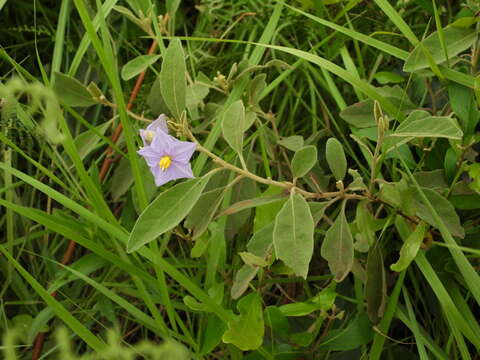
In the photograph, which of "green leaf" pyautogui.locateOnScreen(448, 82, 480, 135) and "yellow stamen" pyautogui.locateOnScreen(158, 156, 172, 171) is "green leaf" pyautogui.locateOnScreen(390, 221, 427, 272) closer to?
"green leaf" pyautogui.locateOnScreen(448, 82, 480, 135)

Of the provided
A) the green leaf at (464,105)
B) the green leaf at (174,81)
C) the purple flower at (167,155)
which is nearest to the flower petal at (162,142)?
the purple flower at (167,155)

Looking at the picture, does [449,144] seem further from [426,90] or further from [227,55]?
[227,55]

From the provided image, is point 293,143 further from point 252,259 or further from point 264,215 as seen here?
point 252,259

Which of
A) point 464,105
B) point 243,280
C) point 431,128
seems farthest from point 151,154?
point 464,105

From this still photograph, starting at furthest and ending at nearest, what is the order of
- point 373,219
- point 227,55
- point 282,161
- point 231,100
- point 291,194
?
point 227,55
point 282,161
point 231,100
point 373,219
point 291,194

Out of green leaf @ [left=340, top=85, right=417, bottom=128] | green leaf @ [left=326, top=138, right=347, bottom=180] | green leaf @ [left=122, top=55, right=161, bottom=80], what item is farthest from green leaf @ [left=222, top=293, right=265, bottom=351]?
green leaf @ [left=122, top=55, right=161, bottom=80]

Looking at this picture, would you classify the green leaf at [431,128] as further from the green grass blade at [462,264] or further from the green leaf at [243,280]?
the green leaf at [243,280]

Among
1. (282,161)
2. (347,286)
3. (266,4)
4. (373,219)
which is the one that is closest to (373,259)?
(373,219)
